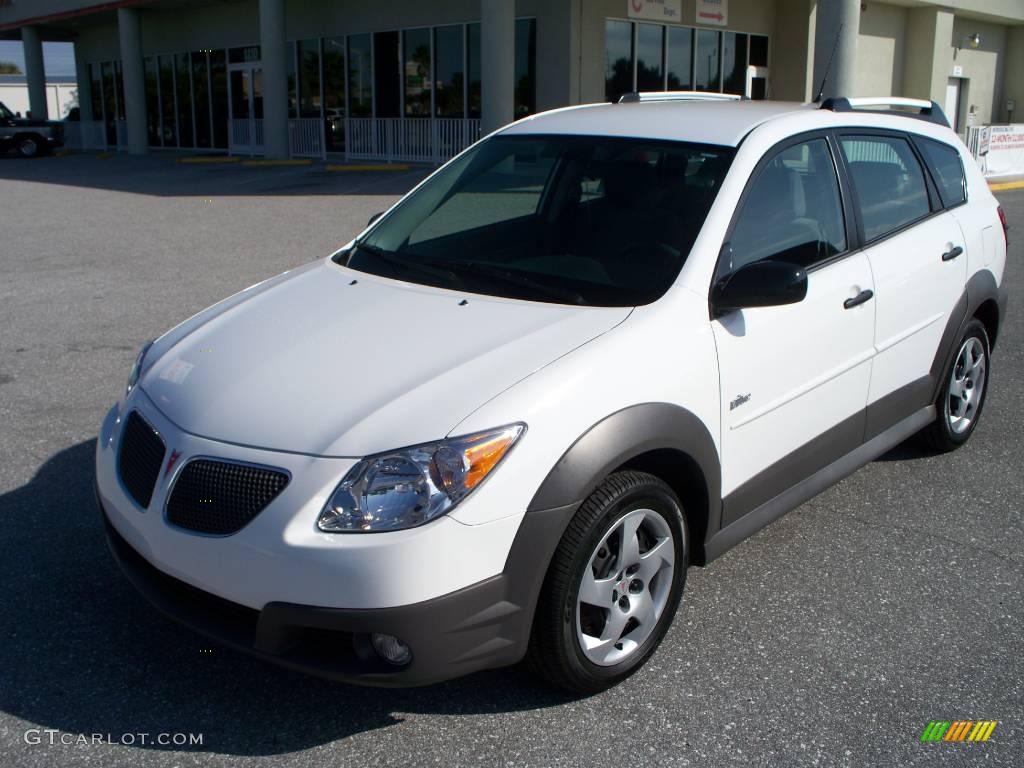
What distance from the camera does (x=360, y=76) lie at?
25156 millimetres

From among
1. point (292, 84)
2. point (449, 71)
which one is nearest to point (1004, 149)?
point (449, 71)

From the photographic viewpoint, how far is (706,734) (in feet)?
9.82

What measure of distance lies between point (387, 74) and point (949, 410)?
840 inches

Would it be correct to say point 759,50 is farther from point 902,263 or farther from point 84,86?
point 84,86

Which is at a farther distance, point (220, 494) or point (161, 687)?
point (161, 687)

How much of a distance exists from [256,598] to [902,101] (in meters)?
4.01

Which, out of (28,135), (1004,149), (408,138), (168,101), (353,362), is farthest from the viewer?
(168,101)

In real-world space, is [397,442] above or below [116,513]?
above

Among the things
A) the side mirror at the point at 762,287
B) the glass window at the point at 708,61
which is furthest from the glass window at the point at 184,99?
the side mirror at the point at 762,287

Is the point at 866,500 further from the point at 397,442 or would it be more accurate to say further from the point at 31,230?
the point at 31,230

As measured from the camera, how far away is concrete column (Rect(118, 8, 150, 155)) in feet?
97.7

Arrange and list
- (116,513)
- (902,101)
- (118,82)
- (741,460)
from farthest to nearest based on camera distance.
→ (118,82) < (902,101) < (741,460) < (116,513)

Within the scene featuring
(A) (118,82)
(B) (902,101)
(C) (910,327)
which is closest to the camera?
(C) (910,327)

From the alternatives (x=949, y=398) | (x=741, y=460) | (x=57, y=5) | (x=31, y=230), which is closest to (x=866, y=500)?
(x=949, y=398)
